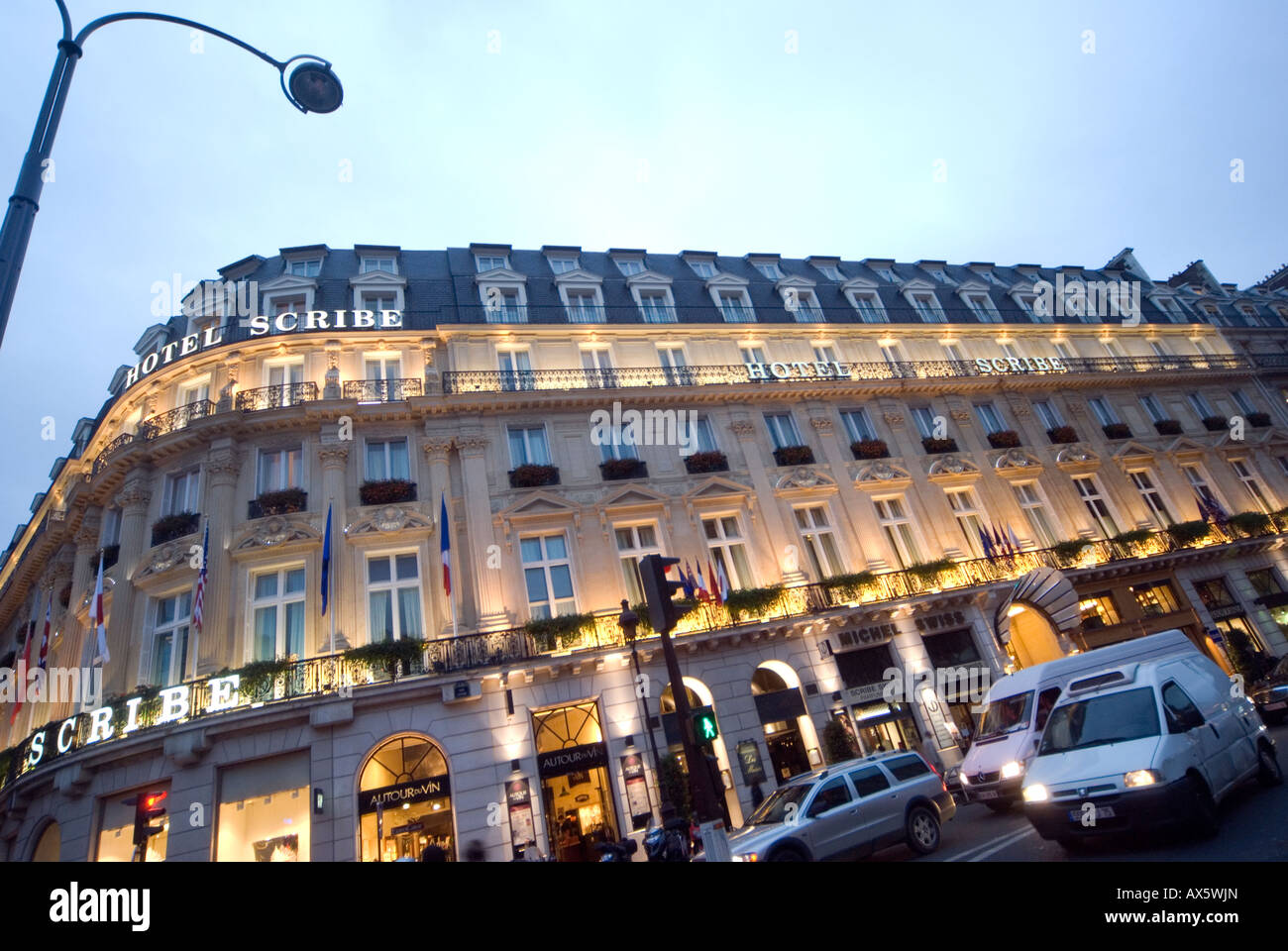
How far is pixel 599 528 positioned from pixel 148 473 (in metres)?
14.2

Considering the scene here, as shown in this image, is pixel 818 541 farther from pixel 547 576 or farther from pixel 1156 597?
pixel 1156 597

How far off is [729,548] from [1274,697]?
48.0 ft

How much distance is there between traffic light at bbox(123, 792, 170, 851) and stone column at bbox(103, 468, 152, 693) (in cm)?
336

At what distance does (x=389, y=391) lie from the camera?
22.1 metres

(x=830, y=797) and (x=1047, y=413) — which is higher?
(x=1047, y=413)

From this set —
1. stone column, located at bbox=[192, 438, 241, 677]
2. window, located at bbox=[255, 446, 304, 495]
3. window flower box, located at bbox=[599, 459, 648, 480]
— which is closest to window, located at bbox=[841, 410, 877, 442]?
window flower box, located at bbox=[599, 459, 648, 480]

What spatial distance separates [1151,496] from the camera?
28656 millimetres

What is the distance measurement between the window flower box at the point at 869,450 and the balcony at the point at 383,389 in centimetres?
1578

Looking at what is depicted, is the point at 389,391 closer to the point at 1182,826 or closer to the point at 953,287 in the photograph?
the point at 1182,826

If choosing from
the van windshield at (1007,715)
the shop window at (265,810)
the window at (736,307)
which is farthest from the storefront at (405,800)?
the window at (736,307)

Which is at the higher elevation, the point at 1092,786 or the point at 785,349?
the point at 785,349

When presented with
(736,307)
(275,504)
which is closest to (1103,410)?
(736,307)

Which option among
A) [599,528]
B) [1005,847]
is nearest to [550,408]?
[599,528]

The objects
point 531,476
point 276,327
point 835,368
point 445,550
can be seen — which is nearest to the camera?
point 445,550
